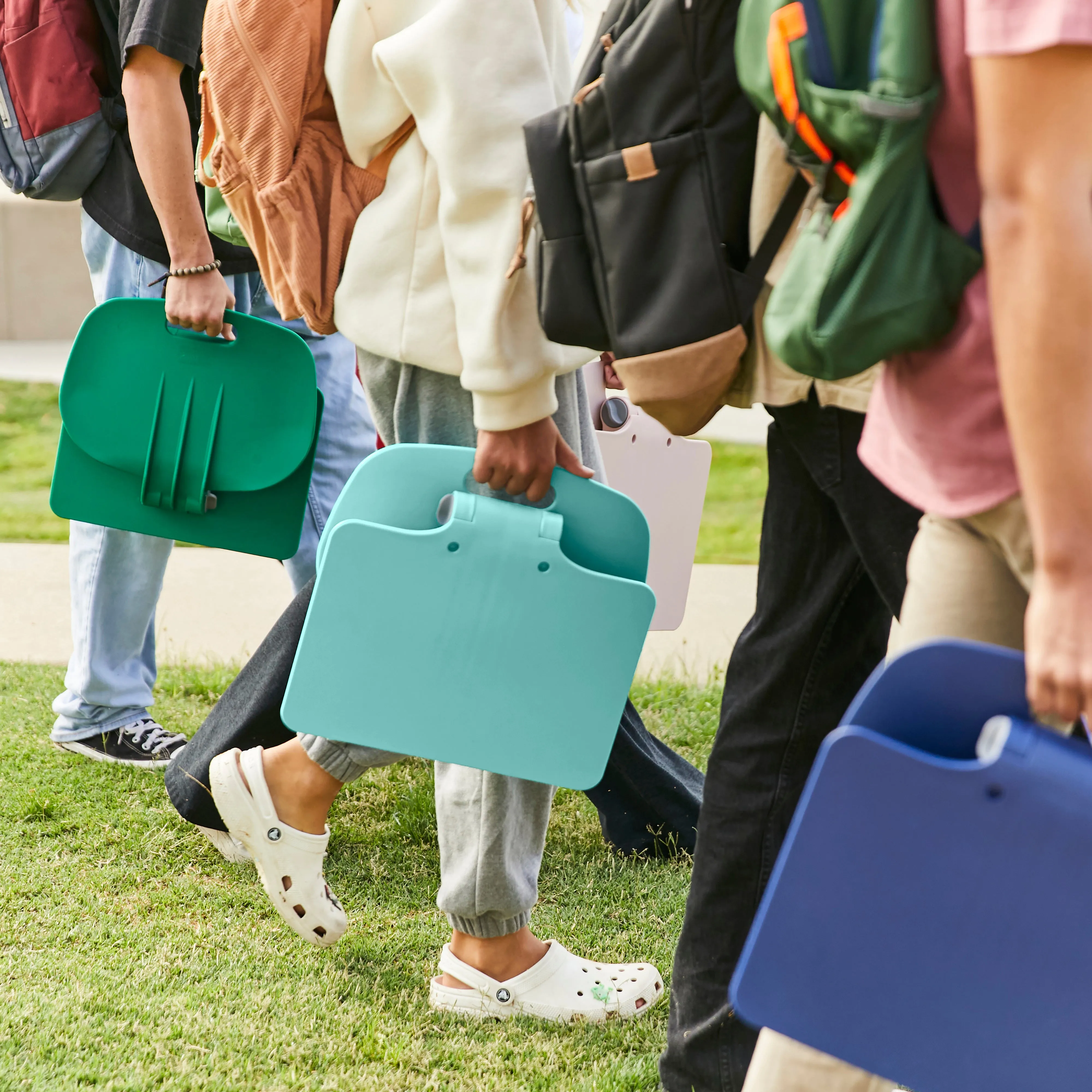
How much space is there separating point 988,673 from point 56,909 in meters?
1.93

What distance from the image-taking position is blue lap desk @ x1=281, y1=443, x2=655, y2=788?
5.75ft

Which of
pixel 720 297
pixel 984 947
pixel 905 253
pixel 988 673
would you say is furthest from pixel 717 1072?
pixel 905 253

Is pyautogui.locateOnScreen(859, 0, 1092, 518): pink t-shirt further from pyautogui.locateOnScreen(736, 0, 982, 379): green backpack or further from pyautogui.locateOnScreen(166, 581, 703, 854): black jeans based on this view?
pyautogui.locateOnScreen(166, 581, 703, 854): black jeans

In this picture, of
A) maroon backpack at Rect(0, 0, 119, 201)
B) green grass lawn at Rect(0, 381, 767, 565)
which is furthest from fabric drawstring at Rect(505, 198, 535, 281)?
green grass lawn at Rect(0, 381, 767, 565)

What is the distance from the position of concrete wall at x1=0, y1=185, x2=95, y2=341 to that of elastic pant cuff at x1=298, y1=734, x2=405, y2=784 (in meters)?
9.30

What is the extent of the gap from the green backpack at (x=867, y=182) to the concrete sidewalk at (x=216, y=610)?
284 cm

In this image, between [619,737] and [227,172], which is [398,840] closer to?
[619,737]

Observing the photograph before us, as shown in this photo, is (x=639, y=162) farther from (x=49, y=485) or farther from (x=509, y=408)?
(x=49, y=485)

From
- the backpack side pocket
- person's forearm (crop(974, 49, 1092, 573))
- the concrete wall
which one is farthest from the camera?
the concrete wall

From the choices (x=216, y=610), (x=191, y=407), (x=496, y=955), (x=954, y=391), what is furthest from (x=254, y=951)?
(x=216, y=610)

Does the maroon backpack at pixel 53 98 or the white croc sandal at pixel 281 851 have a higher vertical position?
the maroon backpack at pixel 53 98

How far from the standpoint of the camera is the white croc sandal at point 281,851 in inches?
87.7

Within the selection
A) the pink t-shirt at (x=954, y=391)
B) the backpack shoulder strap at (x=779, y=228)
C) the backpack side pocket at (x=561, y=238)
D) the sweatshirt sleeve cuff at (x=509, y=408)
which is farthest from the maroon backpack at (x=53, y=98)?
the pink t-shirt at (x=954, y=391)

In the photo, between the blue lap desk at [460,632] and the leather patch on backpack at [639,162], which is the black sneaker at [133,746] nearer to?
the blue lap desk at [460,632]
